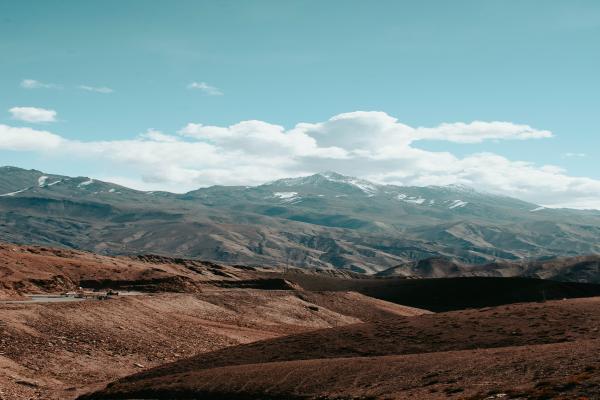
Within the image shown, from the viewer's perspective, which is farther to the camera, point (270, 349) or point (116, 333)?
point (116, 333)

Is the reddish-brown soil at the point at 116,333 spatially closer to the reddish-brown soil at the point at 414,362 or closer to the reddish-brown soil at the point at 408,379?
the reddish-brown soil at the point at 414,362

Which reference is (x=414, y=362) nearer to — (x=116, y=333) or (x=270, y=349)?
(x=270, y=349)

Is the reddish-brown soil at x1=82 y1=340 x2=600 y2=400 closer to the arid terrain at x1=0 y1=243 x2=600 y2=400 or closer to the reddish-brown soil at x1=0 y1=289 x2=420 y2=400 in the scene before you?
the arid terrain at x1=0 y1=243 x2=600 y2=400

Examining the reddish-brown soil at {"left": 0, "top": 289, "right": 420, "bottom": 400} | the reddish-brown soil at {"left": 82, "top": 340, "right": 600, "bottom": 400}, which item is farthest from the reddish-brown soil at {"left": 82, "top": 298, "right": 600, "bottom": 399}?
the reddish-brown soil at {"left": 0, "top": 289, "right": 420, "bottom": 400}

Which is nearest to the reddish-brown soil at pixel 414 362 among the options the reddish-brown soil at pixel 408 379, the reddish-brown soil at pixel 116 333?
the reddish-brown soil at pixel 408 379

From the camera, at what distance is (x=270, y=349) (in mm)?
51188

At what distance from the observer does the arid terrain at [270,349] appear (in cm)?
3288

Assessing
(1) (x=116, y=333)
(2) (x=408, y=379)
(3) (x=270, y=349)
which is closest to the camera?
(2) (x=408, y=379)

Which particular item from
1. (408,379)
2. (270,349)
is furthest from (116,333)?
(408,379)

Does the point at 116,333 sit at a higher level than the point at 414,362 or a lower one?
lower

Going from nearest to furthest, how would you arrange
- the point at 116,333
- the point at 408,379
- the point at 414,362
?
the point at 408,379, the point at 414,362, the point at 116,333

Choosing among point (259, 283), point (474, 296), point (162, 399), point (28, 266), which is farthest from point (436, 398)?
point (474, 296)

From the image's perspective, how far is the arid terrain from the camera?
32875 millimetres

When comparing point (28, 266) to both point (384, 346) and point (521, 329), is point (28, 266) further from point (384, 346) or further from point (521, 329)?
point (521, 329)
